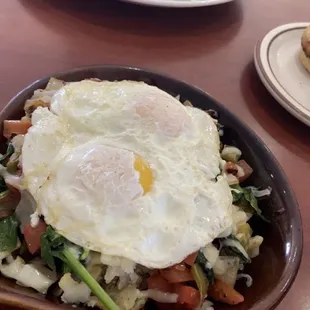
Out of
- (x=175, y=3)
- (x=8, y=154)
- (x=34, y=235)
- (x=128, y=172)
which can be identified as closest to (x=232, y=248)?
(x=128, y=172)

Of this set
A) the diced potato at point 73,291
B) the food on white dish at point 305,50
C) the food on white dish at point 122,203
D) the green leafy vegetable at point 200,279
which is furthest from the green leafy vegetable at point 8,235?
the food on white dish at point 305,50

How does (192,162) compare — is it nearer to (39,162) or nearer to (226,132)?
(226,132)

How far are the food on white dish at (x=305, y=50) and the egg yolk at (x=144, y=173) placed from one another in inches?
42.4

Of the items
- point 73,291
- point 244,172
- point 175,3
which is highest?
point 175,3

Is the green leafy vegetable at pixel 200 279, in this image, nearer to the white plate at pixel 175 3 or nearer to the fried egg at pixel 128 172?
the fried egg at pixel 128 172

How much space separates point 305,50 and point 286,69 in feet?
0.39

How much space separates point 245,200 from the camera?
1.35m

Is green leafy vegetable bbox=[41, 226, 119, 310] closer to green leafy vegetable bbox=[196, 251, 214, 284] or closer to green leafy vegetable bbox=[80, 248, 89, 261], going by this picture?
green leafy vegetable bbox=[80, 248, 89, 261]

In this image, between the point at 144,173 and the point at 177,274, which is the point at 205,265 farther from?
the point at 144,173

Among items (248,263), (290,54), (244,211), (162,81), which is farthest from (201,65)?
(248,263)

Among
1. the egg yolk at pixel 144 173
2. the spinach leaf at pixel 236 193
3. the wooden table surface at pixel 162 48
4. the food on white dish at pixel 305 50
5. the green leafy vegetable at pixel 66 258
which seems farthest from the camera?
the food on white dish at pixel 305 50

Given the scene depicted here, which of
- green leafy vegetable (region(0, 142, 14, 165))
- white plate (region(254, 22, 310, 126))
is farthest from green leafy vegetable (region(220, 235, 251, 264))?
white plate (region(254, 22, 310, 126))

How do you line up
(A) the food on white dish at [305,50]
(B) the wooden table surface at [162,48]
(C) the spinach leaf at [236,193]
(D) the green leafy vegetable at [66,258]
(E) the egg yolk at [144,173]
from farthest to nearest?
(A) the food on white dish at [305,50] → (B) the wooden table surface at [162,48] → (C) the spinach leaf at [236,193] → (E) the egg yolk at [144,173] → (D) the green leafy vegetable at [66,258]

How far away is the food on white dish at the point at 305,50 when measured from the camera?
6.68 feet
